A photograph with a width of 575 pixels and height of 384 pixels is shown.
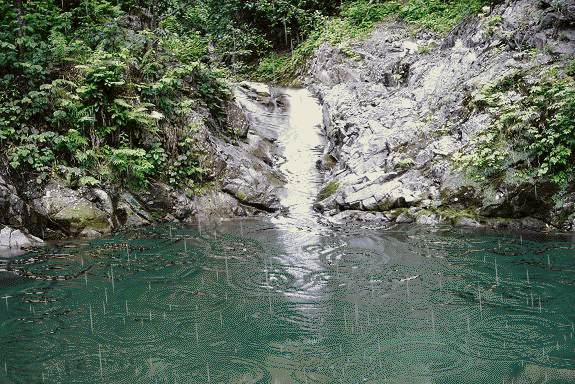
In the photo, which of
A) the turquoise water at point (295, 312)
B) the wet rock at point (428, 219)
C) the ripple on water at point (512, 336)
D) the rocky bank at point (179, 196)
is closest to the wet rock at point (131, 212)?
the rocky bank at point (179, 196)

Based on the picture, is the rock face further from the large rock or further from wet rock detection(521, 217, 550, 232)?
the large rock

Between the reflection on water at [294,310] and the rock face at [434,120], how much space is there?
5.39 ft

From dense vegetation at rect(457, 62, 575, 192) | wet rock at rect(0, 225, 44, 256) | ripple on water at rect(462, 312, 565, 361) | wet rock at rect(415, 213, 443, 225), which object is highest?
dense vegetation at rect(457, 62, 575, 192)

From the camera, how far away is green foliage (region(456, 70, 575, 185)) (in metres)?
9.80

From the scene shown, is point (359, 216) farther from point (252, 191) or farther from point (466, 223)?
point (252, 191)

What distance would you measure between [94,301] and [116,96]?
7.82 metres

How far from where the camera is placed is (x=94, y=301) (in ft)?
20.3

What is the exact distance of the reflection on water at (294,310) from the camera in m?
4.36

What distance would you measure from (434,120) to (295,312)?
989cm

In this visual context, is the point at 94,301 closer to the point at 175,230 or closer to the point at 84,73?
the point at 175,230

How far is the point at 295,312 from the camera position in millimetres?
5820

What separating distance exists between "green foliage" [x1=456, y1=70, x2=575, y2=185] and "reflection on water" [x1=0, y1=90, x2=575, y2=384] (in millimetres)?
2268

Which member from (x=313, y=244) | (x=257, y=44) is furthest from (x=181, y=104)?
(x=257, y=44)

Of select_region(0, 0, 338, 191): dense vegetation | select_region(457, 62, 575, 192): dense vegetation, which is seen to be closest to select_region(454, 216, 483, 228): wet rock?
select_region(457, 62, 575, 192): dense vegetation
